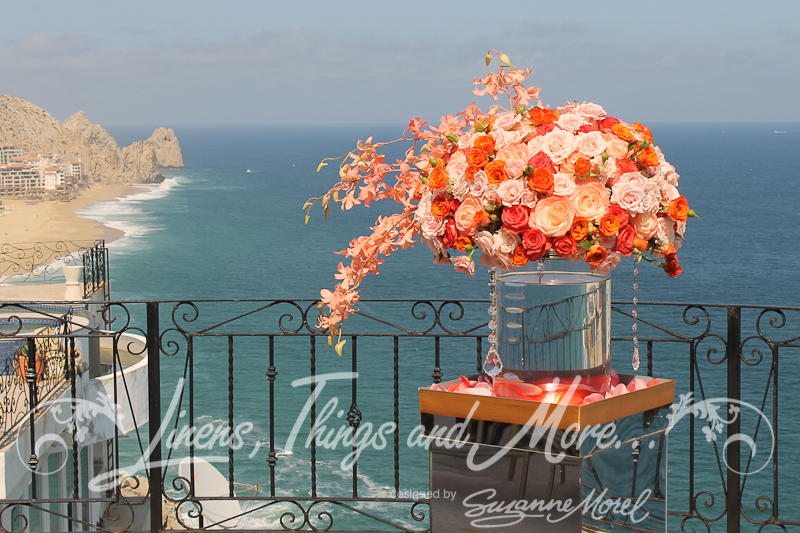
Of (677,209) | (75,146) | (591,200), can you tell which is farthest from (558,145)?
(75,146)

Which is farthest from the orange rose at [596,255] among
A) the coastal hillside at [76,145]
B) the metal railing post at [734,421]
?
the coastal hillside at [76,145]

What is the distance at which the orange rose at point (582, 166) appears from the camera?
2.34 m

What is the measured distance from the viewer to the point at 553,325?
8.22 ft

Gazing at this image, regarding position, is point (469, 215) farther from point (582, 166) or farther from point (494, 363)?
point (494, 363)

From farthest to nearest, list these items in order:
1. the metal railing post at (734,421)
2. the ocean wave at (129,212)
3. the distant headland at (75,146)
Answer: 1. the distant headland at (75,146)
2. the ocean wave at (129,212)
3. the metal railing post at (734,421)

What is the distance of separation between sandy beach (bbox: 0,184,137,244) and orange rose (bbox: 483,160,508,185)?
66.0 meters

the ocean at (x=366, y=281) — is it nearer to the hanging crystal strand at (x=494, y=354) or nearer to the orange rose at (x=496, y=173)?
the hanging crystal strand at (x=494, y=354)

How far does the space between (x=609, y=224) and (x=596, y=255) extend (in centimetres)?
10

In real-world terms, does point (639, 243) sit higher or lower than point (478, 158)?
lower

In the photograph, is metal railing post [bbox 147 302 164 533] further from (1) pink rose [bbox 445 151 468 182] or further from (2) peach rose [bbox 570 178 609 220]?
(2) peach rose [bbox 570 178 609 220]

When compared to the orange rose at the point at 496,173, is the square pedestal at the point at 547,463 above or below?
below

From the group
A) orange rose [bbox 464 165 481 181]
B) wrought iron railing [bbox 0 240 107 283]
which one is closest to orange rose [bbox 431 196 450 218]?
A: orange rose [bbox 464 165 481 181]

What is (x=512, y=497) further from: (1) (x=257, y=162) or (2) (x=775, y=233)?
(1) (x=257, y=162)

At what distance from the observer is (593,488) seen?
258cm
